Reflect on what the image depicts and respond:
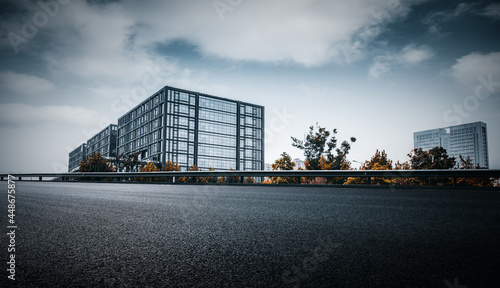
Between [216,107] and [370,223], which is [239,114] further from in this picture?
[370,223]

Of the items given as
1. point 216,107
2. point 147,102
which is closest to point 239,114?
point 216,107

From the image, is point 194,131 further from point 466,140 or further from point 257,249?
point 466,140

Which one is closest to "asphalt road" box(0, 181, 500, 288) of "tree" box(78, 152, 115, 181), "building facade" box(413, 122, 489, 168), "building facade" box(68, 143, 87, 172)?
"tree" box(78, 152, 115, 181)

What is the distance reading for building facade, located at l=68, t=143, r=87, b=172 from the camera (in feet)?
533

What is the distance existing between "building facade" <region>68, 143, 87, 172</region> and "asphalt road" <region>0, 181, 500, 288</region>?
172m

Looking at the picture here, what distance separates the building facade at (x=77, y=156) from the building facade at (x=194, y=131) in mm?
57799

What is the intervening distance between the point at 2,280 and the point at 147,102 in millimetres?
100524

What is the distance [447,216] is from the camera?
17.9ft

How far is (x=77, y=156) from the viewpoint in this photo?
176250 millimetres

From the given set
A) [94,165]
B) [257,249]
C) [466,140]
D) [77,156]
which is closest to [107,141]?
[77,156]

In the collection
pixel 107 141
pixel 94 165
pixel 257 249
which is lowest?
pixel 257 249

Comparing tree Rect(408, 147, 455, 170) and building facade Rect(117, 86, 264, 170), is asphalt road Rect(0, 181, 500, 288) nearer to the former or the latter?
tree Rect(408, 147, 455, 170)

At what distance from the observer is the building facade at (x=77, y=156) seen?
533ft

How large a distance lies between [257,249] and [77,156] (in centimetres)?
19531
